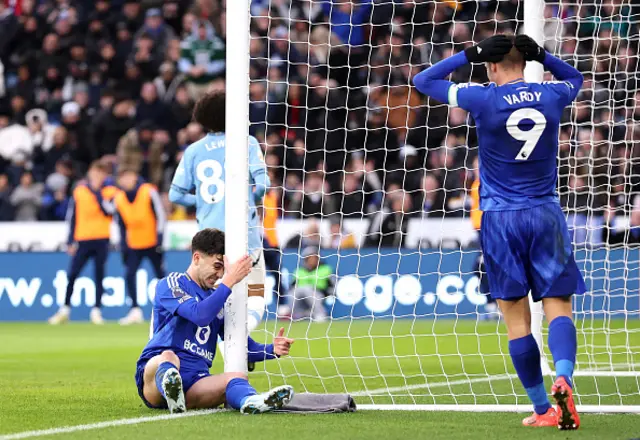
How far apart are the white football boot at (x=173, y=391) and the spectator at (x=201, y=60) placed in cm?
1304

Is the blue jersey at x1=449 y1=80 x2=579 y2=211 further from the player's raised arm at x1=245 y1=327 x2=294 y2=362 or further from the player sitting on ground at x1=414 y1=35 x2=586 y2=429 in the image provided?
the player's raised arm at x1=245 y1=327 x2=294 y2=362

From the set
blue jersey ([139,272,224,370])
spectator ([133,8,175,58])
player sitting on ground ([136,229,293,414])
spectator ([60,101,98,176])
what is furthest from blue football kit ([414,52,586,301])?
spectator ([133,8,175,58])

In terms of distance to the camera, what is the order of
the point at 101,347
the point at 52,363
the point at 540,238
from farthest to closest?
1. the point at 101,347
2. the point at 52,363
3. the point at 540,238

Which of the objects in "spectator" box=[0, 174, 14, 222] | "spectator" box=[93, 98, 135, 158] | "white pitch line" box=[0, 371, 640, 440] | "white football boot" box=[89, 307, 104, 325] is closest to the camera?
"white pitch line" box=[0, 371, 640, 440]

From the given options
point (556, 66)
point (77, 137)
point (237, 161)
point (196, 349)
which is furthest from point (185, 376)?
point (77, 137)

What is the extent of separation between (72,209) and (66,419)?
32.0 feet

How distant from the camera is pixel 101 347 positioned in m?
11.3

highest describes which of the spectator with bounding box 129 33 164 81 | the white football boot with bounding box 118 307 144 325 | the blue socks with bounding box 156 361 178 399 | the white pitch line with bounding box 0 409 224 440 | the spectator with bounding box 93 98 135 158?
the spectator with bounding box 129 33 164 81

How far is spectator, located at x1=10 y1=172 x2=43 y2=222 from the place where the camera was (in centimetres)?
1706

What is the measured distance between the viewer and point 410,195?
14938 mm

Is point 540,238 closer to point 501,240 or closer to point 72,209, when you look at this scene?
point 501,240

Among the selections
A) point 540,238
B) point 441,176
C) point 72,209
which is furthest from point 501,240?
point 72,209

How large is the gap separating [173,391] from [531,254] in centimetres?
188

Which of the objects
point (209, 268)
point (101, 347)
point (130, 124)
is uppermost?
point (130, 124)
